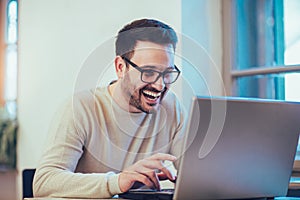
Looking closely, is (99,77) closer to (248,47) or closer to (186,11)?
(186,11)

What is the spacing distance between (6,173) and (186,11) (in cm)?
234

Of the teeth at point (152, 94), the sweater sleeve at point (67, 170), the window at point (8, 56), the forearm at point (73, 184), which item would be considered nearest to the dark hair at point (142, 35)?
the teeth at point (152, 94)

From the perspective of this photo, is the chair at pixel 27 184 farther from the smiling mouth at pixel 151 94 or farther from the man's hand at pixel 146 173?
the man's hand at pixel 146 173

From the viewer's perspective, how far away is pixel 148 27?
1981 mm

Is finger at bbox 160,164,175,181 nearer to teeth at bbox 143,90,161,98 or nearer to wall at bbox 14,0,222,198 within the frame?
teeth at bbox 143,90,161,98

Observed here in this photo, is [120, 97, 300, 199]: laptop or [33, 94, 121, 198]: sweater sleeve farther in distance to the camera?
[33, 94, 121, 198]: sweater sleeve

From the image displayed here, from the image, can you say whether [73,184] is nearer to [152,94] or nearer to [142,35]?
[152,94]

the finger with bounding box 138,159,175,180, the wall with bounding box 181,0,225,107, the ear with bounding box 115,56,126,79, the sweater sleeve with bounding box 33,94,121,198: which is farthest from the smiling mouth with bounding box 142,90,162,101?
the wall with bounding box 181,0,225,107

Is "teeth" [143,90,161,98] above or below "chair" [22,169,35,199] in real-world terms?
above

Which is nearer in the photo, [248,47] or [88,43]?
[248,47]

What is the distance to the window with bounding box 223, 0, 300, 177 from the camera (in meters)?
2.61

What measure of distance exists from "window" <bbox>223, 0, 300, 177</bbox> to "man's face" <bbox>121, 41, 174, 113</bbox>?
833 mm

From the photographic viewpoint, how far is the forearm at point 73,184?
1690 mm

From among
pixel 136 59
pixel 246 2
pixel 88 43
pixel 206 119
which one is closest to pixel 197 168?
pixel 206 119
